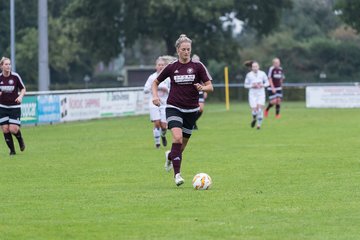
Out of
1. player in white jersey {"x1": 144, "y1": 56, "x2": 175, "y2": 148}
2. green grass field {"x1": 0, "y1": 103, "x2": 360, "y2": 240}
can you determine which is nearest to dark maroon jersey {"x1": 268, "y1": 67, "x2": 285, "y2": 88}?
green grass field {"x1": 0, "y1": 103, "x2": 360, "y2": 240}

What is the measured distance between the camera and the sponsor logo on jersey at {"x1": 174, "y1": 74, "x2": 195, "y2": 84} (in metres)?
13.8

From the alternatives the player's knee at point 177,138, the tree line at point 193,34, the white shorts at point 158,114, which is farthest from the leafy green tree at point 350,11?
the player's knee at point 177,138

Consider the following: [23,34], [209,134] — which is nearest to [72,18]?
[23,34]

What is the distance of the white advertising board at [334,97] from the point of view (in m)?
45.7

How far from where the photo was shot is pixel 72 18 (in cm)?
6650

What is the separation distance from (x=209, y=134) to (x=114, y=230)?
A: 1738 centimetres

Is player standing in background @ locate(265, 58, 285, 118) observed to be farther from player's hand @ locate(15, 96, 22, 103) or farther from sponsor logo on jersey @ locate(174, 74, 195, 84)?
sponsor logo on jersey @ locate(174, 74, 195, 84)

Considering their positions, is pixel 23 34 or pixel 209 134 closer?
pixel 209 134

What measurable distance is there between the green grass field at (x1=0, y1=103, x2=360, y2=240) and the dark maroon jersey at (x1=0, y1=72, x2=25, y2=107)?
4.02 ft

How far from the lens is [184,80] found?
13.8 m

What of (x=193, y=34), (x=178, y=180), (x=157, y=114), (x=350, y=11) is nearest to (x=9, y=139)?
(x=157, y=114)

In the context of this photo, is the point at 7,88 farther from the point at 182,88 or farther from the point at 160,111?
the point at 182,88

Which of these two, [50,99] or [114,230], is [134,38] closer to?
[50,99]

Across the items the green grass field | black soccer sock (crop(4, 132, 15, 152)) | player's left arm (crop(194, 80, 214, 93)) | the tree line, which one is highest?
the tree line
